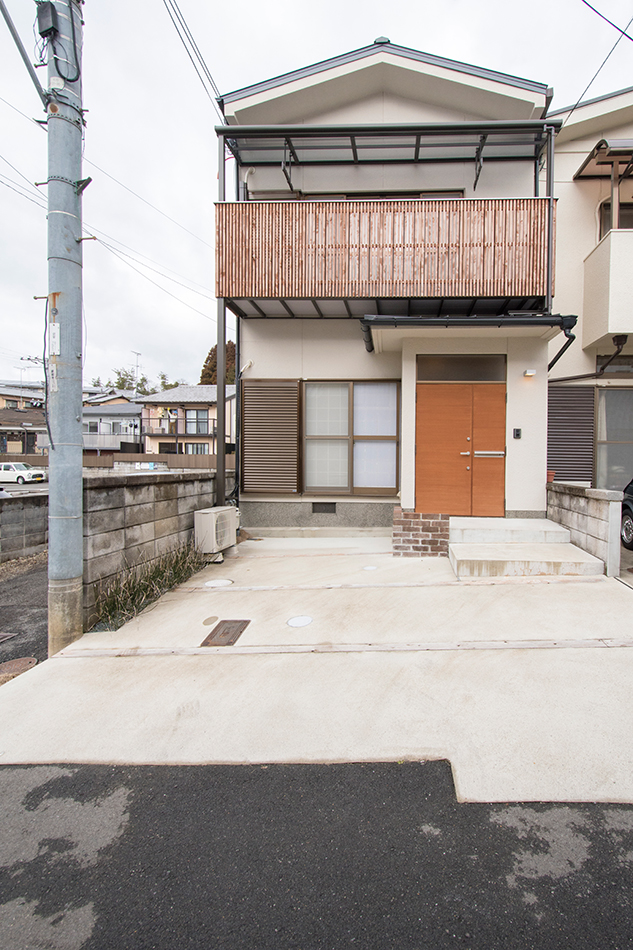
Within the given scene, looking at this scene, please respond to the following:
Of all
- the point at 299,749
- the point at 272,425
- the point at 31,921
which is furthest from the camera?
the point at 272,425

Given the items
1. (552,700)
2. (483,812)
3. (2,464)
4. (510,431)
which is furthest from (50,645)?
(2,464)

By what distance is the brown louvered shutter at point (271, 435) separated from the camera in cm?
843

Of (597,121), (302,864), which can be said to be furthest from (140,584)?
(597,121)

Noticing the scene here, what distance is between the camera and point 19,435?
40375mm

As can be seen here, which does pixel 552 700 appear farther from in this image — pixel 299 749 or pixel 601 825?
pixel 299 749

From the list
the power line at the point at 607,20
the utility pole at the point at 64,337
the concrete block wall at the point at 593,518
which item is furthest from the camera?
the power line at the point at 607,20

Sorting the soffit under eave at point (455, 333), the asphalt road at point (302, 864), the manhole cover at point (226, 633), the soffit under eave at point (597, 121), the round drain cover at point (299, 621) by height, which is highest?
the soffit under eave at point (597, 121)

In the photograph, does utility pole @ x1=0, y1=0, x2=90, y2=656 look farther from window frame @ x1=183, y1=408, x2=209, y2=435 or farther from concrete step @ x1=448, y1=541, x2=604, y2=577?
window frame @ x1=183, y1=408, x2=209, y2=435

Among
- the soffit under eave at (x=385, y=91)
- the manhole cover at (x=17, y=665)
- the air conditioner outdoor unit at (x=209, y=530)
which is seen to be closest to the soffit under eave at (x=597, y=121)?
the soffit under eave at (x=385, y=91)

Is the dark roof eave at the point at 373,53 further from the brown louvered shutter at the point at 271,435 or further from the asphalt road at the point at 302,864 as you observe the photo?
the asphalt road at the point at 302,864

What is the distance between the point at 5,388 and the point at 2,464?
86.4 ft

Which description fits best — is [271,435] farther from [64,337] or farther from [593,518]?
[593,518]

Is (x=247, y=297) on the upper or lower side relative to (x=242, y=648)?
upper

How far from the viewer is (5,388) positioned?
1864 inches
